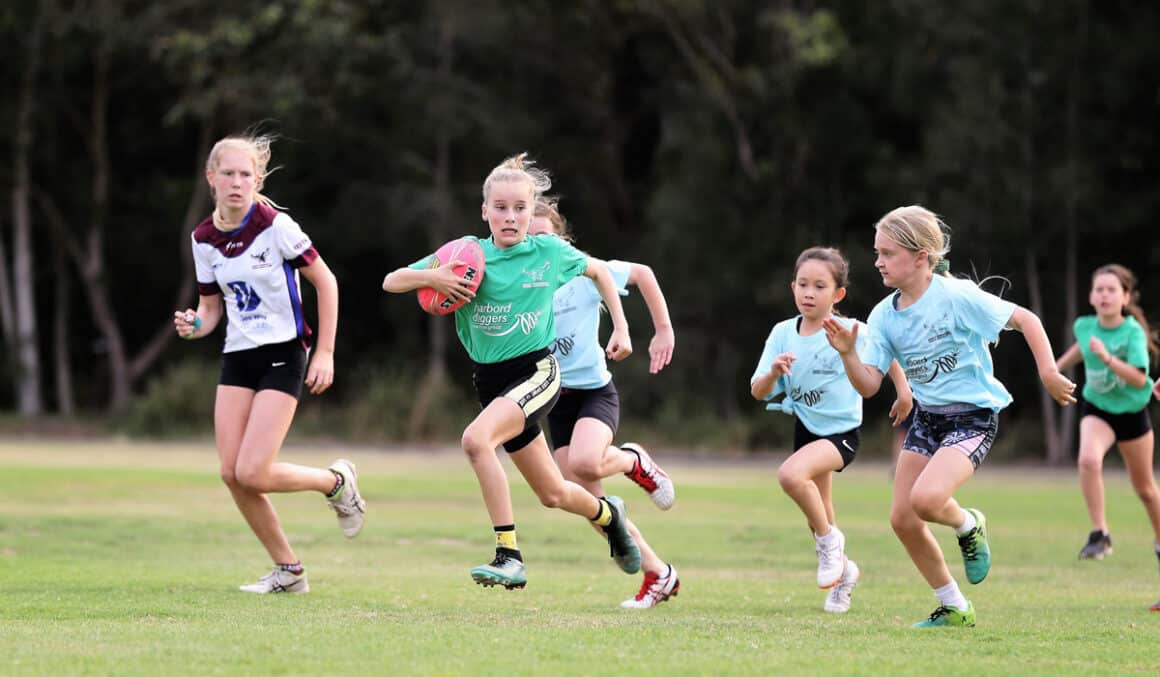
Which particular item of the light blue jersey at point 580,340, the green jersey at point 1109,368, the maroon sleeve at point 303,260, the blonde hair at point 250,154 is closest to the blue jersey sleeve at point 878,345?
the light blue jersey at point 580,340

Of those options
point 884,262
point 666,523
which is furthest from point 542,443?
point 666,523

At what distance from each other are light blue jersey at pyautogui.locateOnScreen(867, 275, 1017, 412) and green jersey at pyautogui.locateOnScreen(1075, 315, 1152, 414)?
14.6ft

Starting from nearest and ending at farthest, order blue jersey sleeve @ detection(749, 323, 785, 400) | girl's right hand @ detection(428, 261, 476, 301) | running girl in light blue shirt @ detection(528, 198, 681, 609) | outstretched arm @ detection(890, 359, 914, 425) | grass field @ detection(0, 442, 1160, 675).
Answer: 1. grass field @ detection(0, 442, 1160, 675)
2. girl's right hand @ detection(428, 261, 476, 301)
3. outstretched arm @ detection(890, 359, 914, 425)
4. running girl in light blue shirt @ detection(528, 198, 681, 609)
5. blue jersey sleeve @ detection(749, 323, 785, 400)

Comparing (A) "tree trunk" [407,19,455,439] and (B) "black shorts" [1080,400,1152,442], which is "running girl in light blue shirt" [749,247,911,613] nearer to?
(B) "black shorts" [1080,400,1152,442]

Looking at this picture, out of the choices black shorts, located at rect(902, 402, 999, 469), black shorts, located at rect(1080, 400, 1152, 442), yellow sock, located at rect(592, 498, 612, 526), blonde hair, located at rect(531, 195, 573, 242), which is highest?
blonde hair, located at rect(531, 195, 573, 242)

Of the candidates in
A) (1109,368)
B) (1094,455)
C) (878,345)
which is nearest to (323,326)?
(878,345)

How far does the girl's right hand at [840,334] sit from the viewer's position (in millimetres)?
7652

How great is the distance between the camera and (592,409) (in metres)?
9.38

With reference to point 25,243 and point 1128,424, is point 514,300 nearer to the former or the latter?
point 1128,424

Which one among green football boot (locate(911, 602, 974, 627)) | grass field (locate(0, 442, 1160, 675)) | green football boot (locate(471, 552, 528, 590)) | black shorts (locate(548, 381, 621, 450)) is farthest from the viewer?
black shorts (locate(548, 381, 621, 450))

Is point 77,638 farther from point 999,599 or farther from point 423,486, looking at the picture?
point 423,486

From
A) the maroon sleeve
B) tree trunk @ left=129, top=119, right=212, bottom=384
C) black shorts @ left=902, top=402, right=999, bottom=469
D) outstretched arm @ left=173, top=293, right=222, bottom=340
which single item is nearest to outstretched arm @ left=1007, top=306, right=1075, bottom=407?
black shorts @ left=902, top=402, right=999, bottom=469

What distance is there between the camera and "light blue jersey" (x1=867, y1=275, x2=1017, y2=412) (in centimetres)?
795

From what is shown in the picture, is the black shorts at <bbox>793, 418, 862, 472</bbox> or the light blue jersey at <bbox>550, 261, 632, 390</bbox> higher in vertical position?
the light blue jersey at <bbox>550, 261, 632, 390</bbox>
